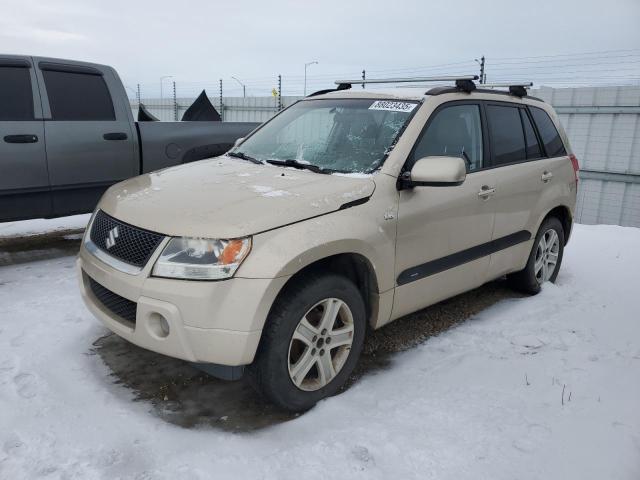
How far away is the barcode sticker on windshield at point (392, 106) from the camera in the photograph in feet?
11.3

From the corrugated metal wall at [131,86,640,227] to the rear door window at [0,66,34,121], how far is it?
10114mm

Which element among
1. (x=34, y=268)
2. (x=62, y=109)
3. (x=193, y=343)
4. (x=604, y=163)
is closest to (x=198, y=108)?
(x=62, y=109)

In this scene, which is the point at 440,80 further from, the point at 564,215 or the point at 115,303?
the point at 115,303

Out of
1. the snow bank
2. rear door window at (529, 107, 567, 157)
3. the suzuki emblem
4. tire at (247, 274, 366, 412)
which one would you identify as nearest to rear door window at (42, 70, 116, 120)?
Result: the snow bank

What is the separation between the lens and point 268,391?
2.64 meters

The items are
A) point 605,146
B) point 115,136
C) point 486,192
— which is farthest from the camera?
point 605,146

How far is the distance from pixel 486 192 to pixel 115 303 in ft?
8.36

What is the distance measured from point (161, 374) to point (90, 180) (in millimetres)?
2842

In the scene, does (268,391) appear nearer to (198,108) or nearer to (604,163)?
(198,108)

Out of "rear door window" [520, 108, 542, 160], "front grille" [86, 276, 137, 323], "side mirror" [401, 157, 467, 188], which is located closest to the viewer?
"front grille" [86, 276, 137, 323]

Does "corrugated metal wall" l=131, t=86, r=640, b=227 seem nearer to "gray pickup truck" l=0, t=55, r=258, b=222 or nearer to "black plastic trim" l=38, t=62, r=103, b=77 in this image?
"gray pickup truck" l=0, t=55, r=258, b=222

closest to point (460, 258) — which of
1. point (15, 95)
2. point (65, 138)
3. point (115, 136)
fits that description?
point (115, 136)

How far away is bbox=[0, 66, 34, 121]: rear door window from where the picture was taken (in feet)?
15.6

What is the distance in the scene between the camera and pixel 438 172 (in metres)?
2.96
